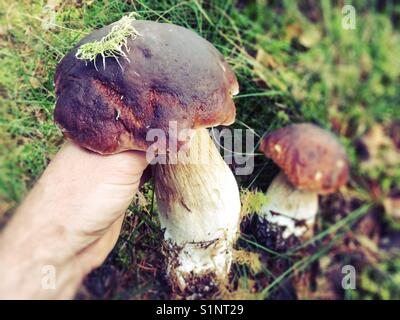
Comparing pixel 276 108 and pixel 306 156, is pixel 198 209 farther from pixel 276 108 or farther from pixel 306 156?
pixel 276 108

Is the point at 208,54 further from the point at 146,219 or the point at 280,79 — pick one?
the point at 280,79

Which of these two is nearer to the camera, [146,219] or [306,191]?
[146,219]

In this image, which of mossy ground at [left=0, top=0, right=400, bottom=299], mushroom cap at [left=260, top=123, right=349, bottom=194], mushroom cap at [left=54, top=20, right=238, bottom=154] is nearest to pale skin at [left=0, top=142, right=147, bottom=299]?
mushroom cap at [left=54, top=20, right=238, bottom=154]

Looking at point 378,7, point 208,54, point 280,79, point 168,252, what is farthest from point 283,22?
point 168,252

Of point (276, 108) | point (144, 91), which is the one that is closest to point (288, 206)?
point (276, 108)

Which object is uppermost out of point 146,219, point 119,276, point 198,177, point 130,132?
point 130,132

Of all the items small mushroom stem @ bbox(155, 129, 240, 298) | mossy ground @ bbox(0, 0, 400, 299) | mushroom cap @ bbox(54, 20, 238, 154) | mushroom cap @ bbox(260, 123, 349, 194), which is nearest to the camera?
mushroom cap @ bbox(54, 20, 238, 154)

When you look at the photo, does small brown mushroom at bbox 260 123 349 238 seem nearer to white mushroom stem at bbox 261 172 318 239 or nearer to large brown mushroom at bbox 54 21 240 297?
white mushroom stem at bbox 261 172 318 239
